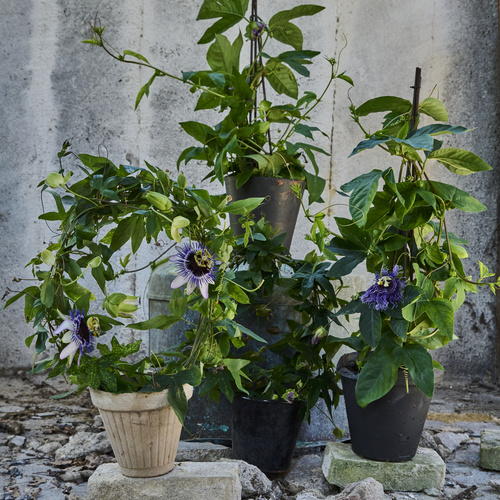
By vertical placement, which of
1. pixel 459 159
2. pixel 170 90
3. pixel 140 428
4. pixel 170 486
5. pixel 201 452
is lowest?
pixel 201 452

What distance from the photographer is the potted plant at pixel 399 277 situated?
1.30 metres

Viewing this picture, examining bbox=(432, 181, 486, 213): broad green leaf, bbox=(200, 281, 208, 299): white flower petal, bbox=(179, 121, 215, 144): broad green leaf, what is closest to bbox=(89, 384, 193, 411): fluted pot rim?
bbox=(200, 281, 208, 299): white flower petal

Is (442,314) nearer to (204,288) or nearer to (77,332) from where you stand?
(204,288)

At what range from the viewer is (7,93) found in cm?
291

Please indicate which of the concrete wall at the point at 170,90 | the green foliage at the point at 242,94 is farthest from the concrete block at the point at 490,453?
the concrete wall at the point at 170,90

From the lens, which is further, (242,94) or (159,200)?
(242,94)

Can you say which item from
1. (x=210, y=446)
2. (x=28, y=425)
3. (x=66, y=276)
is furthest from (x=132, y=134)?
(x=66, y=276)

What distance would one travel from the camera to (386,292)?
Answer: 1319 mm

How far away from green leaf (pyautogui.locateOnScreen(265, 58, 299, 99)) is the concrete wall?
1387 millimetres

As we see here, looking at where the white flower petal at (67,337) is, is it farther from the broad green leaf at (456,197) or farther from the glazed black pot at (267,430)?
the broad green leaf at (456,197)

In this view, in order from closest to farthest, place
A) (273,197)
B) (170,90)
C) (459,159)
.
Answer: (459,159)
(273,197)
(170,90)

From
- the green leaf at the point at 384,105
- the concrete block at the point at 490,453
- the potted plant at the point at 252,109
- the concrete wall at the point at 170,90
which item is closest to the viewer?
the green leaf at the point at 384,105

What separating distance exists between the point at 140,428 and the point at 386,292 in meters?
0.59

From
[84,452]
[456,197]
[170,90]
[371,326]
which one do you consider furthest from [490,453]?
[170,90]
